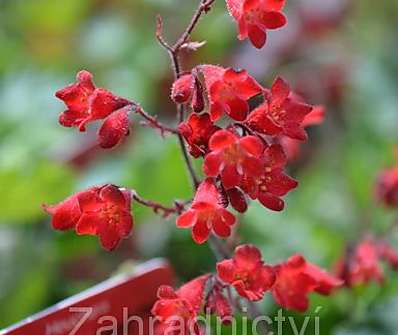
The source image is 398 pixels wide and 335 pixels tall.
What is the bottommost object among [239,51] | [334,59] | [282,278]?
[282,278]

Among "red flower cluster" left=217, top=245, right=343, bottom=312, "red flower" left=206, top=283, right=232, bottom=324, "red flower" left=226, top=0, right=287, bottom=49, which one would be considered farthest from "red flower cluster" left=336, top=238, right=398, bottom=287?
"red flower" left=226, top=0, right=287, bottom=49

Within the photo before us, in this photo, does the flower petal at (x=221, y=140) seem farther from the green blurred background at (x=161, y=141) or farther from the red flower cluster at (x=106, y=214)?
the green blurred background at (x=161, y=141)

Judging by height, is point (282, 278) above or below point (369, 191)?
below

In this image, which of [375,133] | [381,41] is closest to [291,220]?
[375,133]

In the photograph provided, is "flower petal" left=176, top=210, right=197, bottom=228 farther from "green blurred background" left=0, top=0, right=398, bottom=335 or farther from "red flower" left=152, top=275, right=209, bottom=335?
"green blurred background" left=0, top=0, right=398, bottom=335

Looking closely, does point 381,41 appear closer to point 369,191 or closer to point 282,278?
point 369,191

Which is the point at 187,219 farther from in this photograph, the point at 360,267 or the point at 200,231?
the point at 360,267
